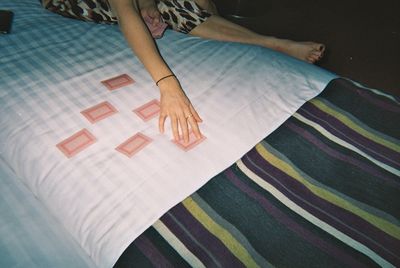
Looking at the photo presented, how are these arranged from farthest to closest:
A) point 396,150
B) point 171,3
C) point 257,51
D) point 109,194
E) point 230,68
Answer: point 171,3
point 257,51
point 230,68
point 396,150
point 109,194

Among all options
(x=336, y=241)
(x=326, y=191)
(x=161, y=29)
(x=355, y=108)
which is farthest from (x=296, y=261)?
(x=161, y=29)

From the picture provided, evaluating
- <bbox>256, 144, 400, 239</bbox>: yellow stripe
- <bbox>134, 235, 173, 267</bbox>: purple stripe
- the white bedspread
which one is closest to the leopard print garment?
the white bedspread

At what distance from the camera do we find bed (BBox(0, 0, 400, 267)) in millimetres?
793

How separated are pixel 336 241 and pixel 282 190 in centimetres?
21

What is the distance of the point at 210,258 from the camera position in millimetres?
765

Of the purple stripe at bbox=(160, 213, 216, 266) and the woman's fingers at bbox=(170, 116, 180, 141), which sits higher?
the woman's fingers at bbox=(170, 116, 180, 141)

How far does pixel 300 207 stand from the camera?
34.2 inches

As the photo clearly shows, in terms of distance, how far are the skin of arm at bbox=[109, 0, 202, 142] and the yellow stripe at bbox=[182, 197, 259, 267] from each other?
265mm

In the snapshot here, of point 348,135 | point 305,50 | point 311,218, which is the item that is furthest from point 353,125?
point 305,50

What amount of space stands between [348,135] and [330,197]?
11.9 inches

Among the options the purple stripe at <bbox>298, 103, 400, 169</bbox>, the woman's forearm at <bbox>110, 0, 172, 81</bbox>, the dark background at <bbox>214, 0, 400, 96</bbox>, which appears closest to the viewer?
the purple stripe at <bbox>298, 103, 400, 169</bbox>

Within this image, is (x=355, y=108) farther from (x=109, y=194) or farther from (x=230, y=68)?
(x=109, y=194)

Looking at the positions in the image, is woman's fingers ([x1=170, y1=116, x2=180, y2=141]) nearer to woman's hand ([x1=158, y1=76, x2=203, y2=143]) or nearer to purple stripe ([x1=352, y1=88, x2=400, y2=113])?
woman's hand ([x1=158, y1=76, x2=203, y2=143])

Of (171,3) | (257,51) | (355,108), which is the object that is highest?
(171,3)
